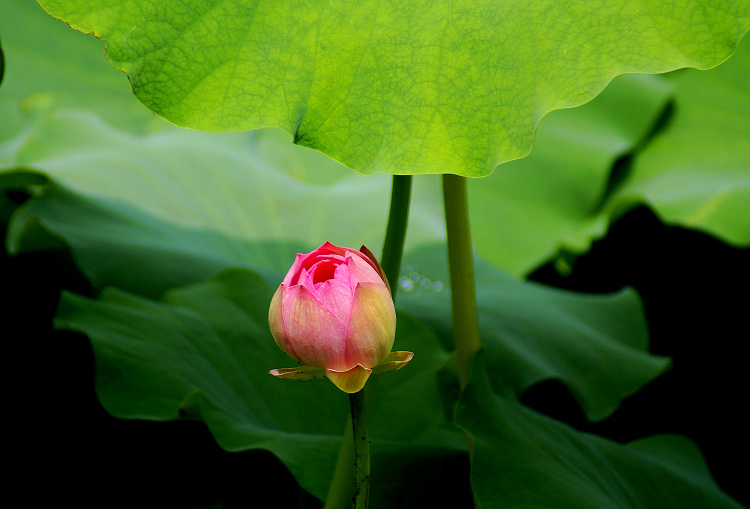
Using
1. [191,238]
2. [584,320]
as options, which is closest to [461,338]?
[584,320]

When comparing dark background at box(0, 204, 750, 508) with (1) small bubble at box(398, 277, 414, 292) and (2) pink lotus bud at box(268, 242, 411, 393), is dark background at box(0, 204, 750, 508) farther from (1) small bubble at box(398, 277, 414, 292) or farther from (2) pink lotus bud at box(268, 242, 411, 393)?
(2) pink lotus bud at box(268, 242, 411, 393)

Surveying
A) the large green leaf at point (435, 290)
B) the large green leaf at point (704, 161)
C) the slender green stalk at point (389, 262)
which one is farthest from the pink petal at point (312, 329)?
the large green leaf at point (704, 161)

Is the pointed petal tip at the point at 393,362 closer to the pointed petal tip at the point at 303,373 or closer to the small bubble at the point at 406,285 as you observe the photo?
the pointed petal tip at the point at 303,373

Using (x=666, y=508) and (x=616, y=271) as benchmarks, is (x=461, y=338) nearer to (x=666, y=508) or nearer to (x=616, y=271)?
(x=666, y=508)

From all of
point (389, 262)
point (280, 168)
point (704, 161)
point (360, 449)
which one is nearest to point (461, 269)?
point (389, 262)

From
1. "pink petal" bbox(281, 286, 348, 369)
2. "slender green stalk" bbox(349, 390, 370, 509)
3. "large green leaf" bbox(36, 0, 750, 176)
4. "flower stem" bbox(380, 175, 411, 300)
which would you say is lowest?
"slender green stalk" bbox(349, 390, 370, 509)

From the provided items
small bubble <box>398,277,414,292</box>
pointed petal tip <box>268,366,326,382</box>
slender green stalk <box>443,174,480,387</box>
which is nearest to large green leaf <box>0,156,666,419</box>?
small bubble <box>398,277,414,292</box>
